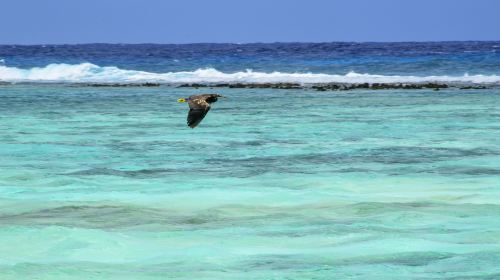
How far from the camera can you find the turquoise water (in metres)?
9.38

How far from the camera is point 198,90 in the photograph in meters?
37.5

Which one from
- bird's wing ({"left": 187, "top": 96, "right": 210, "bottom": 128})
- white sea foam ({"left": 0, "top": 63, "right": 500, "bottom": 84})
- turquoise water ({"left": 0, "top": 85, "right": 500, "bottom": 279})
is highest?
bird's wing ({"left": 187, "top": 96, "right": 210, "bottom": 128})

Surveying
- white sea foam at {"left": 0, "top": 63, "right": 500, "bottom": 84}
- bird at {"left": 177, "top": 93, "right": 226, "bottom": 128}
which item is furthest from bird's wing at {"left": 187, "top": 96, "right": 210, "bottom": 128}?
white sea foam at {"left": 0, "top": 63, "right": 500, "bottom": 84}

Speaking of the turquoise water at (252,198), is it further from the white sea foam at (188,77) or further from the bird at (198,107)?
the white sea foam at (188,77)

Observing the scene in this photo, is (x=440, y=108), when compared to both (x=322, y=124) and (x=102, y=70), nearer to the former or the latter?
(x=322, y=124)

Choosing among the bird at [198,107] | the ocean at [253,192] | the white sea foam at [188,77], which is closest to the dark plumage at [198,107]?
the bird at [198,107]

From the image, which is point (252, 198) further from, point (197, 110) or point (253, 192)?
point (197, 110)

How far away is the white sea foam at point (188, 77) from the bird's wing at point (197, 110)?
91.6 feet

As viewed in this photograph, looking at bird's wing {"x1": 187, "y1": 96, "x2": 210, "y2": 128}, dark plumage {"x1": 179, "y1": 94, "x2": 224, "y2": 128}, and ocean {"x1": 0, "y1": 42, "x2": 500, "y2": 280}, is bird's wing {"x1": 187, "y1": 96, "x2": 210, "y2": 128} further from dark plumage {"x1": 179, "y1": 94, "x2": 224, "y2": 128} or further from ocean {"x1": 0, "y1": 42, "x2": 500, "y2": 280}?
ocean {"x1": 0, "y1": 42, "x2": 500, "y2": 280}

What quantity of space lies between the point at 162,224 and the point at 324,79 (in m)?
34.9

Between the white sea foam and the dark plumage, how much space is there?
2789 cm

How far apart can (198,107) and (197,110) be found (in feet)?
0.43

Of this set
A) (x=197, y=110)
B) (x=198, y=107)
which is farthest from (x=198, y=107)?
(x=197, y=110)

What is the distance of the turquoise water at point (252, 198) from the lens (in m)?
9.38
